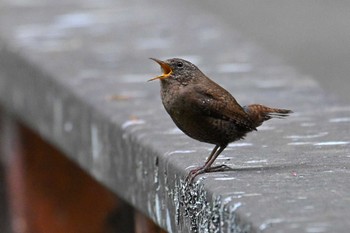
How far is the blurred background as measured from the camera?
518 inches

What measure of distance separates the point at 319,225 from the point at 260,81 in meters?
3.50

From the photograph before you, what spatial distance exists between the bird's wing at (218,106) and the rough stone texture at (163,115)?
14cm

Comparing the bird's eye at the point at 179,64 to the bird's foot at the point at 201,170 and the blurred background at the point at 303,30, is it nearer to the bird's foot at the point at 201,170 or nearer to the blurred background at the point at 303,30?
the bird's foot at the point at 201,170

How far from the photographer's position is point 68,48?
802 cm

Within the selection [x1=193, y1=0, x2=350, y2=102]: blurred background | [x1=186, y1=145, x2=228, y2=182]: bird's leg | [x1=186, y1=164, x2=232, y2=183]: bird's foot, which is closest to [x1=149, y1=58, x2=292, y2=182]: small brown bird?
[x1=186, y1=145, x2=228, y2=182]: bird's leg

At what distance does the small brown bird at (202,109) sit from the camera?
5098 mm

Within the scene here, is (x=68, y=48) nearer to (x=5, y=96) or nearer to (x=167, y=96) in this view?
(x=5, y=96)

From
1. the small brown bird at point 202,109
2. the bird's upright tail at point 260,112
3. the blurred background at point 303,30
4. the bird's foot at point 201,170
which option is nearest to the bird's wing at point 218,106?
the small brown bird at point 202,109

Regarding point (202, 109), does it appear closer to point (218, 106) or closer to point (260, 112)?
point (218, 106)

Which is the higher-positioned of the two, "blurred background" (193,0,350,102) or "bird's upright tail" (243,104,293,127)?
"bird's upright tail" (243,104,293,127)

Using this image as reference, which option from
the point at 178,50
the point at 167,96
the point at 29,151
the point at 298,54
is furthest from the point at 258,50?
the point at 298,54

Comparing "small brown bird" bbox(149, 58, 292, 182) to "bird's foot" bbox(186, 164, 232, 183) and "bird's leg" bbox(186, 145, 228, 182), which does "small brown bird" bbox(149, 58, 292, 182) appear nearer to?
"bird's leg" bbox(186, 145, 228, 182)

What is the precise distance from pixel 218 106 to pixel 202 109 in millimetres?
79

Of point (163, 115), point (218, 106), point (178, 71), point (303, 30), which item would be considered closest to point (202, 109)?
point (218, 106)
